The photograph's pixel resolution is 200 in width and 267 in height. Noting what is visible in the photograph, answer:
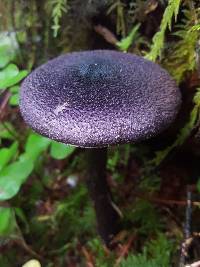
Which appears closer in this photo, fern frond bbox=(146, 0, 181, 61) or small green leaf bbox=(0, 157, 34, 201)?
fern frond bbox=(146, 0, 181, 61)

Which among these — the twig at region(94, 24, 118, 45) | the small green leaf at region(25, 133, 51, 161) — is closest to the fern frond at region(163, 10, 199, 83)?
the twig at region(94, 24, 118, 45)

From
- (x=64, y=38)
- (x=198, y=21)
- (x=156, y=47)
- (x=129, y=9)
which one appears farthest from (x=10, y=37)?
(x=198, y=21)

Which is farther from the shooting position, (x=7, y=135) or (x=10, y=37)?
(x=10, y=37)

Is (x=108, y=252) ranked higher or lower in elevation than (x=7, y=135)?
lower

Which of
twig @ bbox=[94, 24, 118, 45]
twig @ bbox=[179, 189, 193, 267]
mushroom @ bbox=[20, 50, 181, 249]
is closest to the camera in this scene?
mushroom @ bbox=[20, 50, 181, 249]

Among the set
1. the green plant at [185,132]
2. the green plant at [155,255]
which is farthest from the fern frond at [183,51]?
the green plant at [155,255]

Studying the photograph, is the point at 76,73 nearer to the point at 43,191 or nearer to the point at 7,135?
the point at 7,135

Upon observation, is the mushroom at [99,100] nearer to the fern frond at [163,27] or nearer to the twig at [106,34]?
the fern frond at [163,27]

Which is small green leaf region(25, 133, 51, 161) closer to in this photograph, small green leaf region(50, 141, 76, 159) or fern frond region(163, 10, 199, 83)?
small green leaf region(50, 141, 76, 159)
